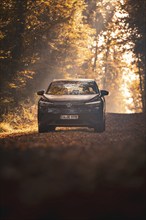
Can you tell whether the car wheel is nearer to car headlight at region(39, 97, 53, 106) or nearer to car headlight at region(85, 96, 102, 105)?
car headlight at region(85, 96, 102, 105)

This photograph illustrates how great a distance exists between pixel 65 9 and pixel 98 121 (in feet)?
53.2

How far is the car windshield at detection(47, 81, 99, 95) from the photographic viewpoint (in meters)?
15.7

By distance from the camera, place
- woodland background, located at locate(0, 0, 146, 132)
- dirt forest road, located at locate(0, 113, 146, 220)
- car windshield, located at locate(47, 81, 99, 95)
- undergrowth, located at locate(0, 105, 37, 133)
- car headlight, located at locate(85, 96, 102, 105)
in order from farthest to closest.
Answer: woodland background, located at locate(0, 0, 146, 132)
undergrowth, located at locate(0, 105, 37, 133)
car windshield, located at locate(47, 81, 99, 95)
car headlight, located at locate(85, 96, 102, 105)
dirt forest road, located at locate(0, 113, 146, 220)

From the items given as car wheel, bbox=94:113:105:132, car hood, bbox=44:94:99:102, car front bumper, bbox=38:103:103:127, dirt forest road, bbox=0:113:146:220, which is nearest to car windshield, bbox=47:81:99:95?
car hood, bbox=44:94:99:102

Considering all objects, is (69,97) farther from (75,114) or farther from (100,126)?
(100,126)

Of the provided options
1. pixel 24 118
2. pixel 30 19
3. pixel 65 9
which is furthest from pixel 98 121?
pixel 65 9

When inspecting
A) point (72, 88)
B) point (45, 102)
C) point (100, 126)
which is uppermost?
point (72, 88)

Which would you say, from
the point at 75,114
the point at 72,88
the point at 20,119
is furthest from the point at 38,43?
the point at 75,114

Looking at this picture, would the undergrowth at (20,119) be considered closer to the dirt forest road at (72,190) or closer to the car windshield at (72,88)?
the car windshield at (72,88)

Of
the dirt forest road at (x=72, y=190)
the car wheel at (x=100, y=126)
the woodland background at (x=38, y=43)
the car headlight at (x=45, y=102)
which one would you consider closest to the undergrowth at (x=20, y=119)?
the woodland background at (x=38, y=43)

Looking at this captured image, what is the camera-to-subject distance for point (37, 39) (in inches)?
1080

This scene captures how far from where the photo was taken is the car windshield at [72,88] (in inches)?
616

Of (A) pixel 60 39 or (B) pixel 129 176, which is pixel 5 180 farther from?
(A) pixel 60 39

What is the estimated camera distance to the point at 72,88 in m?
16.0
